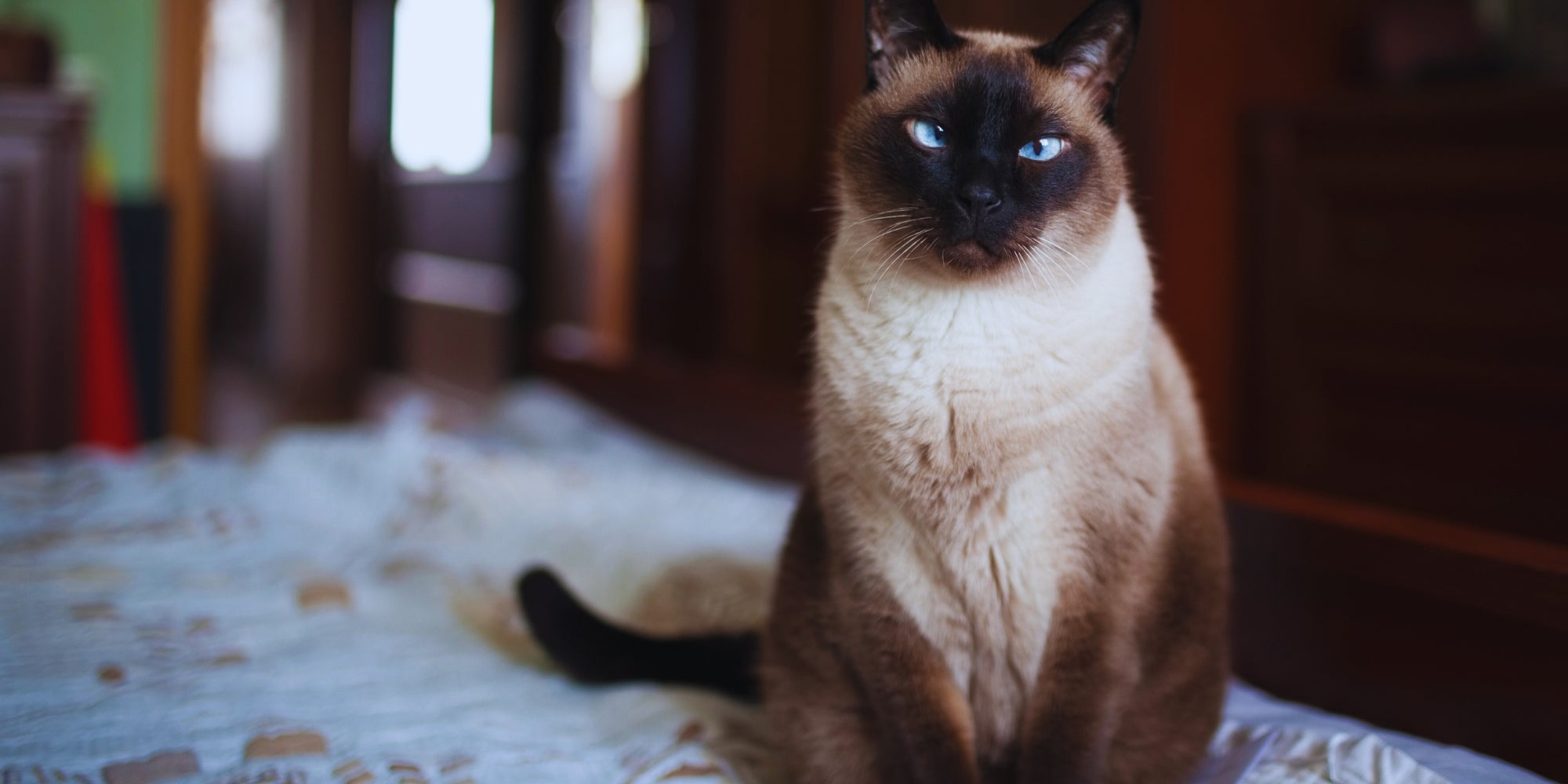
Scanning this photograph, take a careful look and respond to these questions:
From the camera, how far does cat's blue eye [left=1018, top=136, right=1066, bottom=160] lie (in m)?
1.08

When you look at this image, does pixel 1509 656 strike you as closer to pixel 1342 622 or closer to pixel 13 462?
pixel 1342 622

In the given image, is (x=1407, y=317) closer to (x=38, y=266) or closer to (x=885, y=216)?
(x=885, y=216)

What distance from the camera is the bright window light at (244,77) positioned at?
22.0 ft

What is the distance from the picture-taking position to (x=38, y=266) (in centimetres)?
286

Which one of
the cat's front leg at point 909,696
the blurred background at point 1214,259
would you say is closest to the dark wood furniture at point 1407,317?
the blurred background at point 1214,259

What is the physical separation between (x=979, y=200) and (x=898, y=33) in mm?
233

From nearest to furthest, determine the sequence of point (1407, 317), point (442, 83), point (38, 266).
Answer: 1. point (1407, 317)
2. point (38, 266)
3. point (442, 83)

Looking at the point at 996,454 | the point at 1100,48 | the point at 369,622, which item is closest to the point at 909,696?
the point at 996,454

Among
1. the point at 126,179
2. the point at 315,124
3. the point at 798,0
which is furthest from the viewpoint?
the point at 315,124

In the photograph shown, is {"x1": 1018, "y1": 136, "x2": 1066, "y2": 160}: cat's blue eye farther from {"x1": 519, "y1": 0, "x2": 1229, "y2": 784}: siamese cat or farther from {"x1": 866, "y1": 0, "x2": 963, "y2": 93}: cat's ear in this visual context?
{"x1": 866, "y1": 0, "x2": 963, "y2": 93}: cat's ear

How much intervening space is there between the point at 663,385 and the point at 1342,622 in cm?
170

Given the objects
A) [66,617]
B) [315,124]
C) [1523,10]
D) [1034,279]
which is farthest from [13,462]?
[315,124]

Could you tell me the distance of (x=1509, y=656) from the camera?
47.6 inches

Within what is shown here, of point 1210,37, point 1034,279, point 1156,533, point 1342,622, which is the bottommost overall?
point 1342,622
